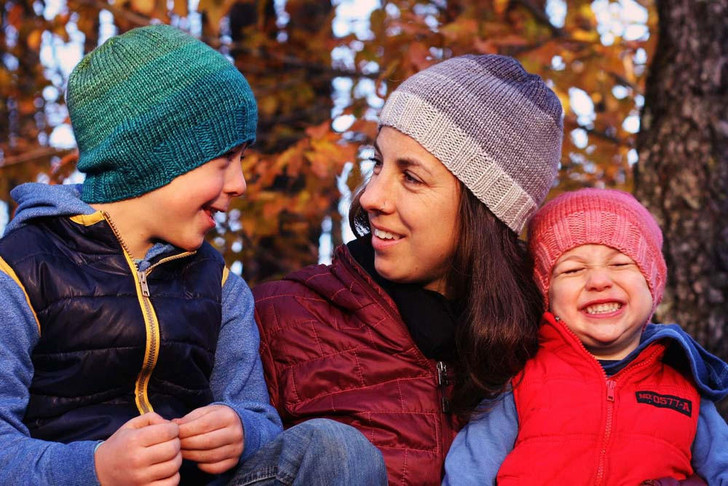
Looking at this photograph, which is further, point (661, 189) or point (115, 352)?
point (661, 189)

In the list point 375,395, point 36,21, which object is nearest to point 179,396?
point 375,395

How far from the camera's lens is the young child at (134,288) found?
1915 mm

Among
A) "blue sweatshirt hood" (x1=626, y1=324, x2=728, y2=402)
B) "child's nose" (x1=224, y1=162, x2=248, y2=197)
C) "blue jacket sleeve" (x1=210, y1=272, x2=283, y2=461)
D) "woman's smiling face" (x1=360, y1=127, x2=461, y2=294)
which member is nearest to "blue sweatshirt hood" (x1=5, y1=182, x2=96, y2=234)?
"child's nose" (x1=224, y1=162, x2=248, y2=197)

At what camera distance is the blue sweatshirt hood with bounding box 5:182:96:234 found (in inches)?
82.4

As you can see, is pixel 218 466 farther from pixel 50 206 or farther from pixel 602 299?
pixel 602 299

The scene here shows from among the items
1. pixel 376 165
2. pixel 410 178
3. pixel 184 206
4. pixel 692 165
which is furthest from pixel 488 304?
pixel 692 165

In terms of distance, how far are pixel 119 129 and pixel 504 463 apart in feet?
4.49

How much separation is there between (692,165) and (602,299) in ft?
3.98

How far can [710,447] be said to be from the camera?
7.82ft

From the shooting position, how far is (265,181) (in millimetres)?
4793

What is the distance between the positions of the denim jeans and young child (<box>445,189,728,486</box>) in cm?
46

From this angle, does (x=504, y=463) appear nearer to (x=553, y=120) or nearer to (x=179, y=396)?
(x=179, y=396)

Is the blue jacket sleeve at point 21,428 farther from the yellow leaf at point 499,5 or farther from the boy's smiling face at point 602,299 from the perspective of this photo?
the yellow leaf at point 499,5

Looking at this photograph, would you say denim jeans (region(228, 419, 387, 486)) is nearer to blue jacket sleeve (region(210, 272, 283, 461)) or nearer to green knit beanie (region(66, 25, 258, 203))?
blue jacket sleeve (region(210, 272, 283, 461))
